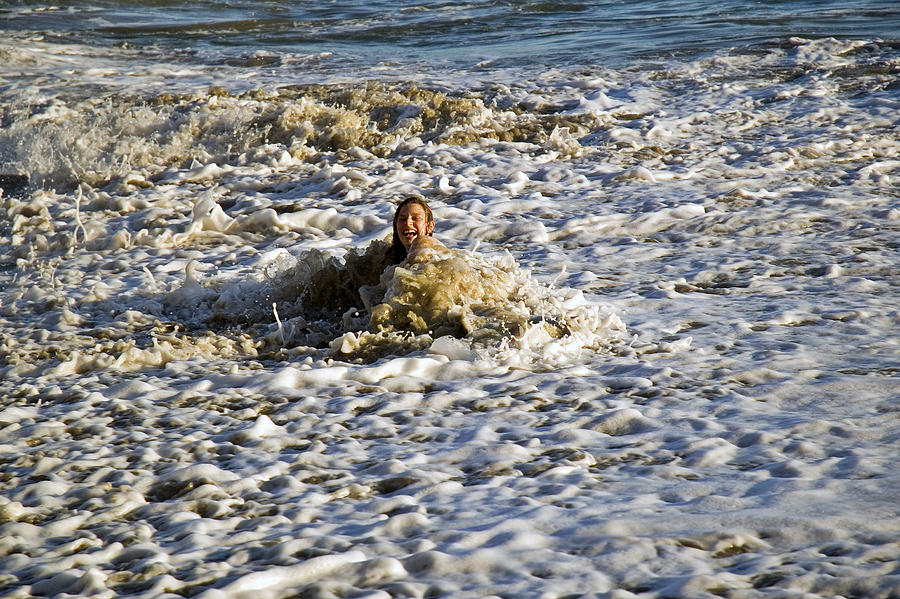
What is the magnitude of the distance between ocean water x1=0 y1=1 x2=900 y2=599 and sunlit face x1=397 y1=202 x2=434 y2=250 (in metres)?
0.31

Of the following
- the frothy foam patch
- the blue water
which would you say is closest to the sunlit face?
the frothy foam patch

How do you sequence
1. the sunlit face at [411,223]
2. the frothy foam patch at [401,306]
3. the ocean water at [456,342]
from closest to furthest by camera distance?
the ocean water at [456,342], the frothy foam patch at [401,306], the sunlit face at [411,223]

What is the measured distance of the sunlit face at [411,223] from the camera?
5.66 metres

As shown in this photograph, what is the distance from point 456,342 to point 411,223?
3.33ft

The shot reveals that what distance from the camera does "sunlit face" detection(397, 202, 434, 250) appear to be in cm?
566

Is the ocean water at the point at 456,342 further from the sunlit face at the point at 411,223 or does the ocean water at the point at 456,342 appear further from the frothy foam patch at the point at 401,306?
the sunlit face at the point at 411,223

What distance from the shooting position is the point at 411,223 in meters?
5.68

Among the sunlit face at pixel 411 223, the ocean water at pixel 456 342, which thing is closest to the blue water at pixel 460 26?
the ocean water at pixel 456 342

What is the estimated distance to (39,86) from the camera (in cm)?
1273

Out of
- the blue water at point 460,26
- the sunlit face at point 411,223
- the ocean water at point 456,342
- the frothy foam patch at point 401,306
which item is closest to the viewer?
the ocean water at point 456,342

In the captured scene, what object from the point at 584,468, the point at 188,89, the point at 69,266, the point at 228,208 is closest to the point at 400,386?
the point at 584,468

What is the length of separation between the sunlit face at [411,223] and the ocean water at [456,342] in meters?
0.31

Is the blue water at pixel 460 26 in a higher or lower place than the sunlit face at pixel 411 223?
higher

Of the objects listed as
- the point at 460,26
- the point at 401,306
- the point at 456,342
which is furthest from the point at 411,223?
the point at 460,26
